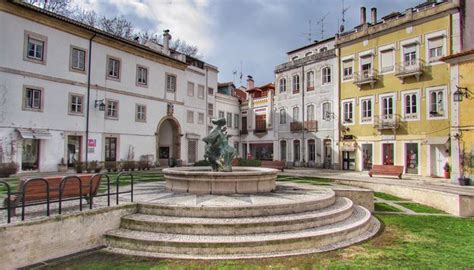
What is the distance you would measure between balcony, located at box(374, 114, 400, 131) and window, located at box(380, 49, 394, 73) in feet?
12.2

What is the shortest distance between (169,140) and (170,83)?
568 cm

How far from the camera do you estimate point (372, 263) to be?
579 centimetres

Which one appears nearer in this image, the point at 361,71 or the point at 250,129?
the point at 361,71

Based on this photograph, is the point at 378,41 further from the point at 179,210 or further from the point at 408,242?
the point at 179,210

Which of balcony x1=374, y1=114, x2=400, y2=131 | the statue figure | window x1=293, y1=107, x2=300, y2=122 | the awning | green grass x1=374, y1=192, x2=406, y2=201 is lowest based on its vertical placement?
green grass x1=374, y1=192, x2=406, y2=201

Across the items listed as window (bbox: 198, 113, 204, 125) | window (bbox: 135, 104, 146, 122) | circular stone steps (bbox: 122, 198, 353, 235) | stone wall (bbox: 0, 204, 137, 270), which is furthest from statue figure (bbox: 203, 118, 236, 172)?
window (bbox: 198, 113, 204, 125)

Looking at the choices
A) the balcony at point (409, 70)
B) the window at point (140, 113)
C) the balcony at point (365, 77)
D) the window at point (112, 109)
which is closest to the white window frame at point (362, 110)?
the balcony at point (365, 77)

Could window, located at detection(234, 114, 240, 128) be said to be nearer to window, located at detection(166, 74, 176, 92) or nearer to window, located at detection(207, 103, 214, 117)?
window, located at detection(207, 103, 214, 117)

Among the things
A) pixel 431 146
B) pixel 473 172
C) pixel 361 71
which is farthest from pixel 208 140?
pixel 361 71

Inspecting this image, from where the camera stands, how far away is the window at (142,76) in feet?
89.1

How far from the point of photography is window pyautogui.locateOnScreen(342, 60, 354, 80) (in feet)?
91.7

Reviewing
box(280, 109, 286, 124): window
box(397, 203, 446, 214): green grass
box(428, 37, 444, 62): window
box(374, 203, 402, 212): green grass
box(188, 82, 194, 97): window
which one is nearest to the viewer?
box(374, 203, 402, 212): green grass

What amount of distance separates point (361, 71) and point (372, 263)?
23903 mm

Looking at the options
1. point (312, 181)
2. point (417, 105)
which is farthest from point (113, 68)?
point (417, 105)
